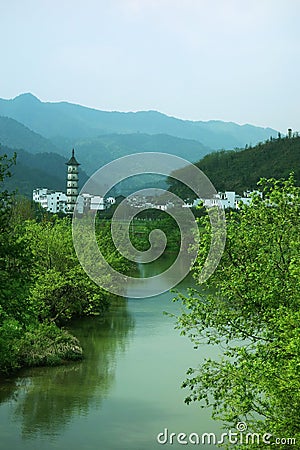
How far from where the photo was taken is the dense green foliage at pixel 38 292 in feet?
45.5

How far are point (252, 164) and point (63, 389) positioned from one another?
8341 centimetres

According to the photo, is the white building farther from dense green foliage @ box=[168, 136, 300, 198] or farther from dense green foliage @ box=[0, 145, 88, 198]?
dense green foliage @ box=[168, 136, 300, 198]

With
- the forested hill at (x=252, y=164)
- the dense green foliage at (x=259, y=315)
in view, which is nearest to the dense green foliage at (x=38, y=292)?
the dense green foliage at (x=259, y=315)

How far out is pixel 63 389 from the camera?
736 inches

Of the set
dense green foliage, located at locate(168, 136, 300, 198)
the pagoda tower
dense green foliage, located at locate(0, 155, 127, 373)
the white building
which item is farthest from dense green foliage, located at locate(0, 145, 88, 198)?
dense green foliage, located at locate(0, 155, 127, 373)

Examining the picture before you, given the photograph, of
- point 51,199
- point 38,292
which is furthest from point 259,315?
point 51,199

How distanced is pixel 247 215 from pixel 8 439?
678 cm

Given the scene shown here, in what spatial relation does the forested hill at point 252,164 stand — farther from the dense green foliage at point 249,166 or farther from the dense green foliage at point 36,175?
the dense green foliage at point 36,175

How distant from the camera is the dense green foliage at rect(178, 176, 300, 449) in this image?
32.9ft

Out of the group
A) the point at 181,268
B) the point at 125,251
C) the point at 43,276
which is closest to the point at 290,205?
the point at 43,276

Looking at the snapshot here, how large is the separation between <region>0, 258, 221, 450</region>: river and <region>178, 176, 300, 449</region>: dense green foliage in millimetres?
3769

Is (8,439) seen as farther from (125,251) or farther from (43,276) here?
(125,251)

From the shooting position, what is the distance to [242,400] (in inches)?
399

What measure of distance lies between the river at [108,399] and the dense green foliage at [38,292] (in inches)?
26.8
